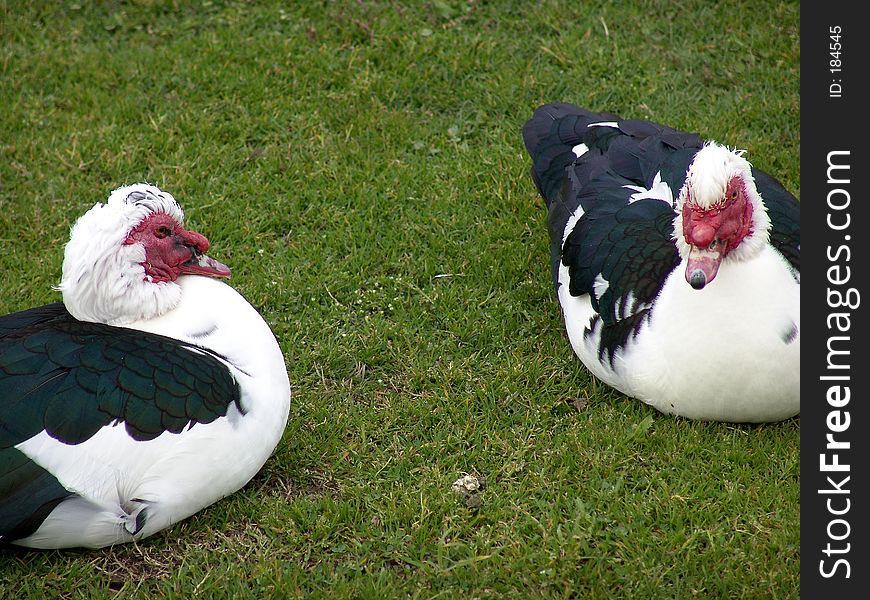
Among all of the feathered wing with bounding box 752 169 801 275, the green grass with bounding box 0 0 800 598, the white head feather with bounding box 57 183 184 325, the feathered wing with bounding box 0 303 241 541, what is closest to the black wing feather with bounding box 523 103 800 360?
the feathered wing with bounding box 752 169 801 275

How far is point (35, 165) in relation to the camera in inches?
214

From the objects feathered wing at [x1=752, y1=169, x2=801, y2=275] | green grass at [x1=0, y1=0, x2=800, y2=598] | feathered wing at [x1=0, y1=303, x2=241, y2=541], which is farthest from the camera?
feathered wing at [x1=752, y1=169, x2=801, y2=275]

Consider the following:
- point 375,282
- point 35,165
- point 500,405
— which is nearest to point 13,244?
point 35,165

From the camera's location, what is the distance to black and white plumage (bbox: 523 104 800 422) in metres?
A: 3.61

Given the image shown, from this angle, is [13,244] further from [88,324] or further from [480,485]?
[480,485]

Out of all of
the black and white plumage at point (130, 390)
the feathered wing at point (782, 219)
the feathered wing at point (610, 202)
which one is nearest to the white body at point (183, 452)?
the black and white plumage at point (130, 390)

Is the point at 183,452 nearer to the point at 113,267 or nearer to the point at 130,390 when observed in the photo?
the point at 130,390

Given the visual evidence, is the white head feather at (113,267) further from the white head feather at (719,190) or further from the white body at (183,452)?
the white head feather at (719,190)

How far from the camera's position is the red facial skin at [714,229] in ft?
11.7

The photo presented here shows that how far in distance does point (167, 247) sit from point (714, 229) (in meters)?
1.90

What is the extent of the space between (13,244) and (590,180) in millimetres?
2756

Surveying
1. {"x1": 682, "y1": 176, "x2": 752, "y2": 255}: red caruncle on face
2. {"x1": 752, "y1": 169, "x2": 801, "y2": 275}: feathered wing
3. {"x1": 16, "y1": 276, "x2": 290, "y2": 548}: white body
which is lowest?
{"x1": 16, "y1": 276, "x2": 290, "y2": 548}: white body

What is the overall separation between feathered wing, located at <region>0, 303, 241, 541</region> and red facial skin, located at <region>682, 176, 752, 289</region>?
5.33 feet

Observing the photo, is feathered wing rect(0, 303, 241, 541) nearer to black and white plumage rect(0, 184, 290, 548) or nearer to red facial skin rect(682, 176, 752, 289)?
black and white plumage rect(0, 184, 290, 548)
